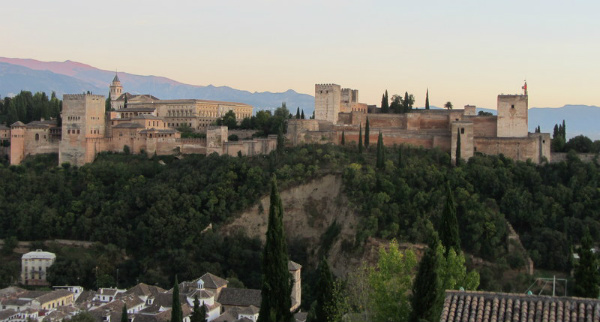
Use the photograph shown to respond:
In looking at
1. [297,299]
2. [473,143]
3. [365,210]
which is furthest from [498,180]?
[297,299]

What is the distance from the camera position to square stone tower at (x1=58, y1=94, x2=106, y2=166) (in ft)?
157

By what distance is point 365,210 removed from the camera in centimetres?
3800

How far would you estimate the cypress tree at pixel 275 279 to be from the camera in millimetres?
20578

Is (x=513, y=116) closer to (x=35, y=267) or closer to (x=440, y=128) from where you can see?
(x=440, y=128)

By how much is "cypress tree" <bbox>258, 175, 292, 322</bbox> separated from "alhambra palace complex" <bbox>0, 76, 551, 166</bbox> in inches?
909

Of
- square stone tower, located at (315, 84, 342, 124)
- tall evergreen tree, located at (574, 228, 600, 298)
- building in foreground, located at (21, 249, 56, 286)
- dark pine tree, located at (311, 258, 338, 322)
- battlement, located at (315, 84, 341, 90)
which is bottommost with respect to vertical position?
building in foreground, located at (21, 249, 56, 286)

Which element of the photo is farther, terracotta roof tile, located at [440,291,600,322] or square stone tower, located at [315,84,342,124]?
square stone tower, located at [315,84,342,124]

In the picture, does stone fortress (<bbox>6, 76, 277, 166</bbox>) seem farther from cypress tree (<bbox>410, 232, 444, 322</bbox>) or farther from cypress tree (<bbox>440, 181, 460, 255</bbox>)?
cypress tree (<bbox>410, 232, 444, 322</bbox>)

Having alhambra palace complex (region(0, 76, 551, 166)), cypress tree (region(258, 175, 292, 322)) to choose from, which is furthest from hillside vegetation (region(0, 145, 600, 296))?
cypress tree (region(258, 175, 292, 322))

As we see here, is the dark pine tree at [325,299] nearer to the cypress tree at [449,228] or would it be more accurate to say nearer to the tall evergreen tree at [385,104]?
the cypress tree at [449,228]

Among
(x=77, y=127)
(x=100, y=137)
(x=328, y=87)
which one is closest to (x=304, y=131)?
(x=328, y=87)

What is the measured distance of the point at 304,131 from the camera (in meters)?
45.6

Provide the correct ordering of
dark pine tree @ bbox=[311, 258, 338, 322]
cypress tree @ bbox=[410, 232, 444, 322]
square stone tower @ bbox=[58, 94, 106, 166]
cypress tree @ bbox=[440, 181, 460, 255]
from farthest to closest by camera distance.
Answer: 1. square stone tower @ bbox=[58, 94, 106, 166]
2. cypress tree @ bbox=[440, 181, 460, 255]
3. dark pine tree @ bbox=[311, 258, 338, 322]
4. cypress tree @ bbox=[410, 232, 444, 322]

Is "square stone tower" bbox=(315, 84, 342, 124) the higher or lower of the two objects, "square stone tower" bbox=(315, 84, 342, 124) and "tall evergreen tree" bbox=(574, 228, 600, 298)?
the higher
